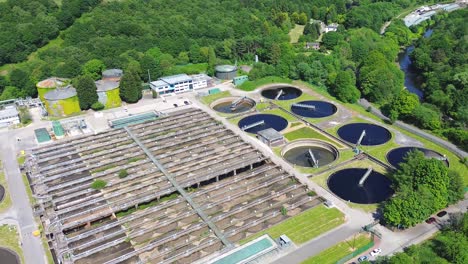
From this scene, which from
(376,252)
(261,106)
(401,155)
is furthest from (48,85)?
(376,252)

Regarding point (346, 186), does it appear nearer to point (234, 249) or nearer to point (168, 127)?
point (234, 249)

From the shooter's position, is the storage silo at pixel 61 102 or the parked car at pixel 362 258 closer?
the parked car at pixel 362 258

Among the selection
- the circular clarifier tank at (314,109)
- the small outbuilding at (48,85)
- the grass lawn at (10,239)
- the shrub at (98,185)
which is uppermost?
the small outbuilding at (48,85)

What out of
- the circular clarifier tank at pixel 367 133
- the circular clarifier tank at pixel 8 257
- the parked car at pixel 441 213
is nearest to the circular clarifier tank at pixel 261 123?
the circular clarifier tank at pixel 367 133

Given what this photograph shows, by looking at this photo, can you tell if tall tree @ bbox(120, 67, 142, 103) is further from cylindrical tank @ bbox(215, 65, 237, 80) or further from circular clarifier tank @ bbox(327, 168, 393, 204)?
circular clarifier tank @ bbox(327, 168, 393, 204)

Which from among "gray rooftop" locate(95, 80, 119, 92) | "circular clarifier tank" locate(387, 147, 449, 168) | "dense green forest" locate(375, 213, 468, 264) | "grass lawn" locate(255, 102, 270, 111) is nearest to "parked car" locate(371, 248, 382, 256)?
"dense green forest" locate(375, 213, 468, 264)

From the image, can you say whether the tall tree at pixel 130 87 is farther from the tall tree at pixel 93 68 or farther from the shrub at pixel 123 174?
the shrub at pixel 123 174
